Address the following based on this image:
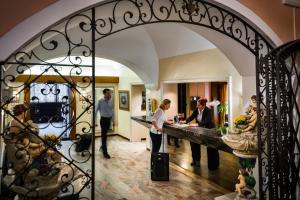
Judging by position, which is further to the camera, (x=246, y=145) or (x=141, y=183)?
(x=141, y=183)

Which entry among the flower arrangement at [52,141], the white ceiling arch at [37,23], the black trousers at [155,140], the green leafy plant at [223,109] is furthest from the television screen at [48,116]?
the green leafy plant at [223,109]

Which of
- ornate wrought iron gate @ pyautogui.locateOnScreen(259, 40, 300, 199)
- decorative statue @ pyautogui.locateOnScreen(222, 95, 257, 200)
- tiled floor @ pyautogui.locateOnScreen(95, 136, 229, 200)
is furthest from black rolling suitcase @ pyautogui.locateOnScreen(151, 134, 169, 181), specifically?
ornate wrought iron gate @ pyautogui.locateOnScreen(259, 40, 300, 199)

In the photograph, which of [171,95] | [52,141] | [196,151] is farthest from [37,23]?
[171,95]

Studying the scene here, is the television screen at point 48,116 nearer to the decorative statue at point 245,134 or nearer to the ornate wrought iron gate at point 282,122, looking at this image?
the ornate wrought iron gate at point 282,122

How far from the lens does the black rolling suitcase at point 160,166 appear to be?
4441mm

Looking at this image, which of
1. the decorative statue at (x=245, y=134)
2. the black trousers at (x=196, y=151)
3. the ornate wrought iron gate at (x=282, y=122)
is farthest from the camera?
the black trousers at (x=196, y=151)

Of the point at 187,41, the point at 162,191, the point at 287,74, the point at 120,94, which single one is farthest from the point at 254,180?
the point at 120,94

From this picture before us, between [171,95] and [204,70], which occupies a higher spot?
[204,70]

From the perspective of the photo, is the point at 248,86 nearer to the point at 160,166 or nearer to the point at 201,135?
the point at 201,135

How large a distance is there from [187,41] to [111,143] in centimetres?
434

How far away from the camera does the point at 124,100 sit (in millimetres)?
8891

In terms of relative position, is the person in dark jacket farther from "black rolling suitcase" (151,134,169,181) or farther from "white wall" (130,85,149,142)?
"white wall" (130,85,149,142)

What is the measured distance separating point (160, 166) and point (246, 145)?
2092 mm

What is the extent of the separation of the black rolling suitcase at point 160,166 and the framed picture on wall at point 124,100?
428 cm
